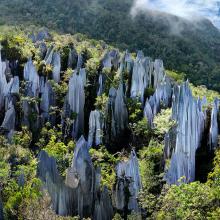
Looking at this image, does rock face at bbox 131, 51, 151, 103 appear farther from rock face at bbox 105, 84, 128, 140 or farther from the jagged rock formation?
rock face at bbox 105, 84, 128, 140

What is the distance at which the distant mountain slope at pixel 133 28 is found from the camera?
6262 centimetres

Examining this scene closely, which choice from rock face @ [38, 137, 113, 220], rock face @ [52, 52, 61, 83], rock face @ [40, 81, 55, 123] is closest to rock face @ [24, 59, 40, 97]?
rock face @ [40, 81, 55, 123]

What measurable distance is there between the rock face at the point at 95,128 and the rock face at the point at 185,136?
18.0 ft

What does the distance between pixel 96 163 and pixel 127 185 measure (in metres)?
2.82

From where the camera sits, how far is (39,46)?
1603 inches

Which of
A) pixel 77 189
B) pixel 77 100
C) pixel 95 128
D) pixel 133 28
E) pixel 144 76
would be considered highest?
pixel 133 28

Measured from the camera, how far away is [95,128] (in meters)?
33.3

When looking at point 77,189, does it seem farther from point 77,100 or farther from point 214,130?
point 77,100

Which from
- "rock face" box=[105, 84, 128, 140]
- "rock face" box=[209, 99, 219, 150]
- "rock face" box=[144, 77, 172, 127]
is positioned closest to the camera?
"rock face" box=[209, 99, 219, 150]

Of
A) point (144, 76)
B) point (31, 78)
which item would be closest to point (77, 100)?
point (31, 78)

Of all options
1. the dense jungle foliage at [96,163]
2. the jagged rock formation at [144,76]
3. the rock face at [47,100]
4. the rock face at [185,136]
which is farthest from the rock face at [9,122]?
the rock face at [185,136]

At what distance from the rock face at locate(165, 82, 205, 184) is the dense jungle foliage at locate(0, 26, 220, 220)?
701mm

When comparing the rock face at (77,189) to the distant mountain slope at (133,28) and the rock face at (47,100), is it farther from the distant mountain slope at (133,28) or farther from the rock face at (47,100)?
the distant mountain slope at (133,28)

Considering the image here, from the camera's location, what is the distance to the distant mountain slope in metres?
62.6
